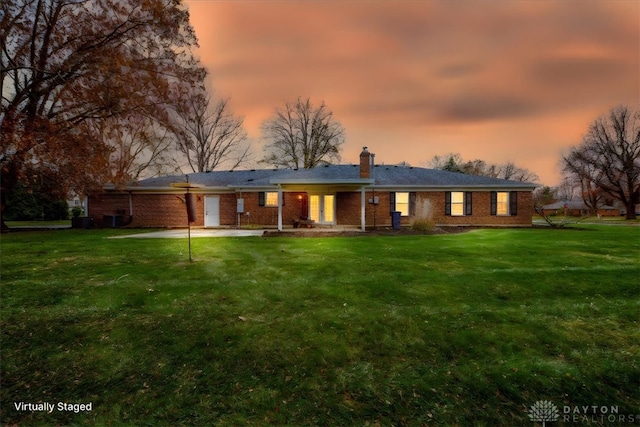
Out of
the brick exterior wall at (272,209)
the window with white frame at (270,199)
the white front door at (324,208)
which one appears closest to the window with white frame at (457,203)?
the brick exterior wall at (272,209)

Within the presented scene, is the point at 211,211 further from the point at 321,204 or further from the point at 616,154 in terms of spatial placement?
the point at 616,154

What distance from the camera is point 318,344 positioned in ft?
12.2

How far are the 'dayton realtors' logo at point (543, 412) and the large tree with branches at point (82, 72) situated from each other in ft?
44.5

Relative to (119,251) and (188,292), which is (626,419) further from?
(119,251)

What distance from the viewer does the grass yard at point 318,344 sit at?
9.09 ft

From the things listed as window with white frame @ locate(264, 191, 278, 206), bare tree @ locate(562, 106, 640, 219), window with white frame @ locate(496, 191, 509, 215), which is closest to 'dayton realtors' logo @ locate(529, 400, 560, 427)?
window with white frame @ locate(264, 191, 278, 206)

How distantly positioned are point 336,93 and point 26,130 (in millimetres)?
16590

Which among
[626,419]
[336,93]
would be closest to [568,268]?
[626,419]

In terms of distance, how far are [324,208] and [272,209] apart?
3510 millimetres

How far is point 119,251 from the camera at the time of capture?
9234 mm

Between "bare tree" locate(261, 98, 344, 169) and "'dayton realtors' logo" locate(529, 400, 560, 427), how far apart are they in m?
36.3

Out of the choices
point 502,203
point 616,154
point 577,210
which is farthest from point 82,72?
point 577,210

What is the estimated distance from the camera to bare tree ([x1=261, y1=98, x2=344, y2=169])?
127ft

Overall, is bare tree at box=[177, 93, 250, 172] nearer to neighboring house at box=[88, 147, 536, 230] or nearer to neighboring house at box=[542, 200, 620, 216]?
neighboring house at box=[88, 147, 536, 230]
